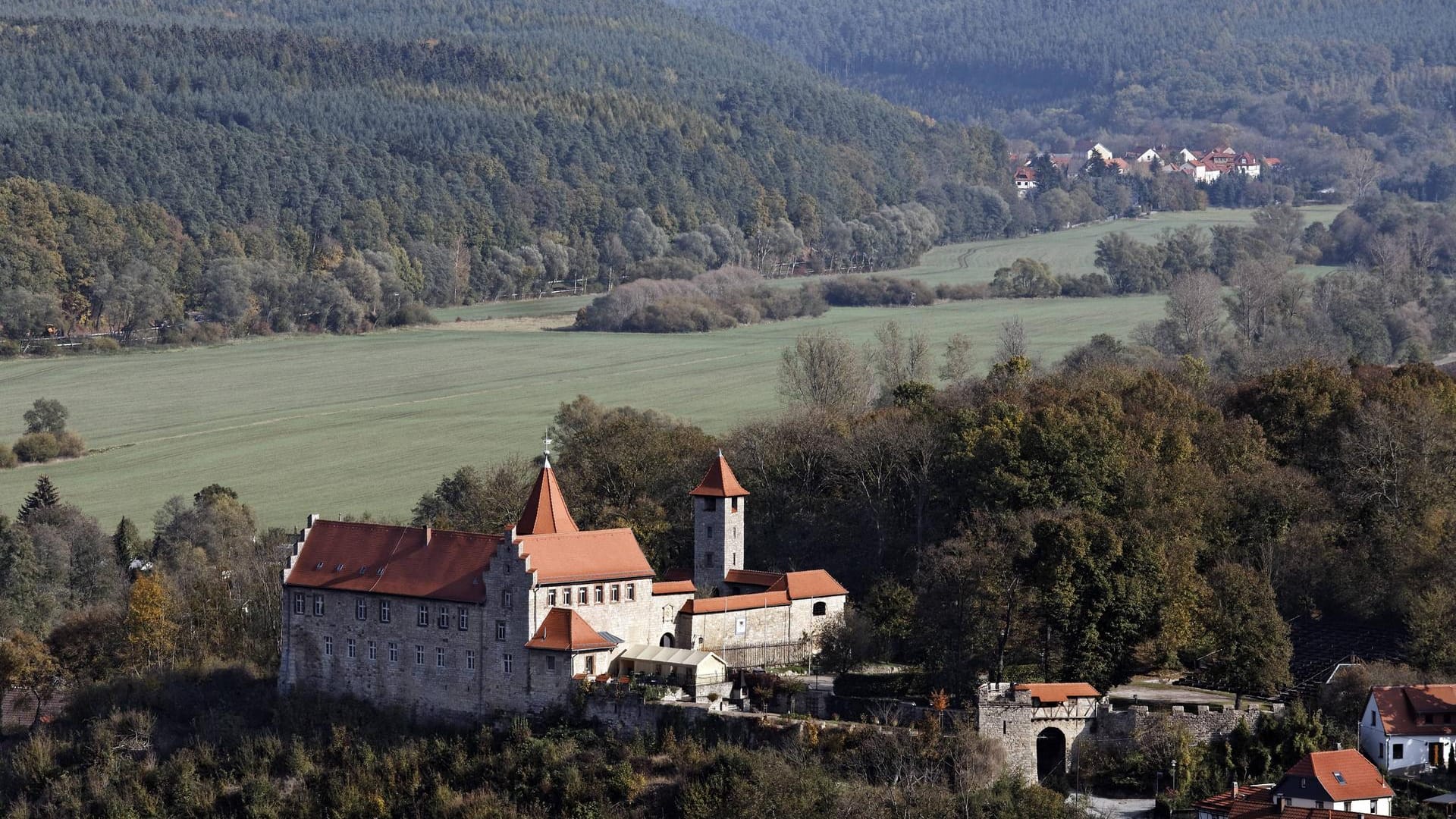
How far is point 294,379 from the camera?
418 feet

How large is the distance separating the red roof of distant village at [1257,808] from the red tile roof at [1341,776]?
568 mm

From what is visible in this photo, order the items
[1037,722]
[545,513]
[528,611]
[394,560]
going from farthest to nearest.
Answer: [545,513] < [394,560] < [528,611] < [1037,722]

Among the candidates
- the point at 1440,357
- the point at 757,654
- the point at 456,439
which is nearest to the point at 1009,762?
the point at 757,654

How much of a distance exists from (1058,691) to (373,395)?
69.3 meters

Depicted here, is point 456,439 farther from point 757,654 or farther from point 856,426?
point 757,654

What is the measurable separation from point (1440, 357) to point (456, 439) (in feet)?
167

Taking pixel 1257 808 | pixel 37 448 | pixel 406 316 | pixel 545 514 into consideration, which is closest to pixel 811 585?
pixel 545 514

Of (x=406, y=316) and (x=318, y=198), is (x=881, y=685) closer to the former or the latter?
(x=406, y=316)

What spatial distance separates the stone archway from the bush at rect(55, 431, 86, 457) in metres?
60.6

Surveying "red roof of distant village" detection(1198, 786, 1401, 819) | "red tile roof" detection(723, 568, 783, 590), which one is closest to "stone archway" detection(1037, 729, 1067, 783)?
"red roof of distant village" detection(1198, 786, 1401, 819)

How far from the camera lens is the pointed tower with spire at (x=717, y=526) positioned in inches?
2571

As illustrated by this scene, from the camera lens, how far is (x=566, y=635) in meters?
59.1

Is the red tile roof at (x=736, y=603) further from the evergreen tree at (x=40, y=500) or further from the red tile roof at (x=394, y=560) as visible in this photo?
the evergreen tree at (x=40, y=500)

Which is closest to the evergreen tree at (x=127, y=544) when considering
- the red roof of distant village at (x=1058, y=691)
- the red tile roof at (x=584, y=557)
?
the red tile roof at (x=584, y=557)
